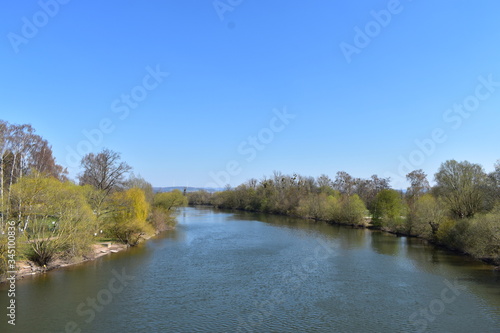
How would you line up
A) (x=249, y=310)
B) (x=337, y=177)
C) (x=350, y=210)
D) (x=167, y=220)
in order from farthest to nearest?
1. (x=337, y=177)
2. (x=350, y=210)
3. (x=167, y=220)
4. (x=249, y=310)

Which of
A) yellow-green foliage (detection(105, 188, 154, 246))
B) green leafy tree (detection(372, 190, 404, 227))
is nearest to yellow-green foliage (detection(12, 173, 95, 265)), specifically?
yellow-green foliage (detection(105, 188, 154, 246))

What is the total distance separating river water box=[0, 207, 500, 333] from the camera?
1450cm

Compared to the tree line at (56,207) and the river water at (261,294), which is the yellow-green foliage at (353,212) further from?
the tree line at (56,207)

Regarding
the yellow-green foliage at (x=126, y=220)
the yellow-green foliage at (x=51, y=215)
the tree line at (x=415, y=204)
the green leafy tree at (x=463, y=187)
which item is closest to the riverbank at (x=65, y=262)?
the yellow-green foliage at (x=51, y=215)

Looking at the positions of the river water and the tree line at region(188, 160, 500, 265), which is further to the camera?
the tree line at region(188, 160, 500, 265)

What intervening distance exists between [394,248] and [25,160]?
3946cm

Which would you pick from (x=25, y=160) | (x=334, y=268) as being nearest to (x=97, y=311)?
(x=334, y=268)

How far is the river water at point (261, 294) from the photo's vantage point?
1450 centimetres

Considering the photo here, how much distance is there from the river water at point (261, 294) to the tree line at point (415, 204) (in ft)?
9.55

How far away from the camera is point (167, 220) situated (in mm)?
48906

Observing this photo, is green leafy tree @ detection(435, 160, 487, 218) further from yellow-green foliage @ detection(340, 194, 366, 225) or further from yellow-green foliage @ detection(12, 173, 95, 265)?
yellow-green foliage @ detection(12, 173, 95, 265)

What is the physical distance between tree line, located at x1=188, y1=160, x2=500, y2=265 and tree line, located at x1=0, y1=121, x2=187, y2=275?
30.6 metres

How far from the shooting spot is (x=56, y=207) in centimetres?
2289

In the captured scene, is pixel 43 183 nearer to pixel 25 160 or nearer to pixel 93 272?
pixel 93 272
